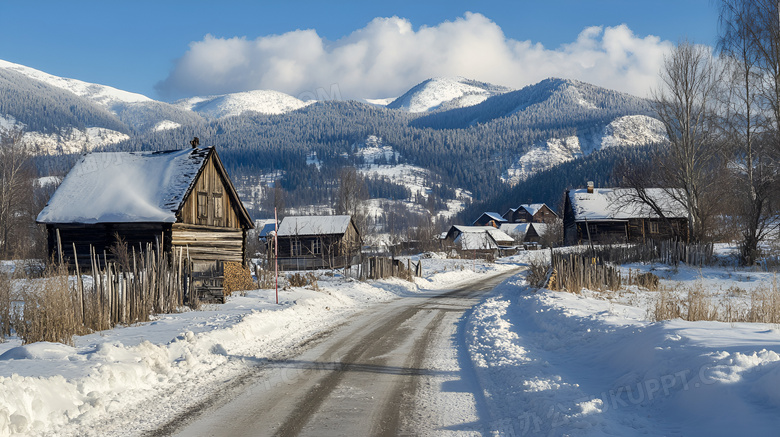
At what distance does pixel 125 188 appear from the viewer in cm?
2531

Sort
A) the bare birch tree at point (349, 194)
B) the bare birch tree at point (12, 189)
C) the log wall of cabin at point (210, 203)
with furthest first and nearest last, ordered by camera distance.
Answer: the bare birch tree at point (349, 194) → the bare birch tree at point (12, 189) → the log wall of cabin at point (210, 203)

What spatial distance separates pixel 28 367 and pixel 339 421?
4.67 m

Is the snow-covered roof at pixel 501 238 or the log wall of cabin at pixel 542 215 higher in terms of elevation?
the log wall of cabin at pixel 542 215

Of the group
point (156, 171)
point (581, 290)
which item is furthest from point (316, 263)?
point (581, 290)

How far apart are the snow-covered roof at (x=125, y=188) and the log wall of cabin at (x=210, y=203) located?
2.20 ft

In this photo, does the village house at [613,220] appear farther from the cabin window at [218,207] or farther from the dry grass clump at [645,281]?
the cabin window at [218,207]

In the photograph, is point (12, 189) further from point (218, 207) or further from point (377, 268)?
point (377, 268)

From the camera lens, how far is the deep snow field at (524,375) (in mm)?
5043

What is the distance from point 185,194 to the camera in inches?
944

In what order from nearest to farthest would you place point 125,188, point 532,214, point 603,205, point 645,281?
point 645,281, point 125,188, point 603,205, point 532,214

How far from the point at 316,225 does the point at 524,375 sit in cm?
5061

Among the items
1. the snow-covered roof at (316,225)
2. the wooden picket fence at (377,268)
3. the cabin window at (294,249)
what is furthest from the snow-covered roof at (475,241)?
the wooden picket fence at (377,268)

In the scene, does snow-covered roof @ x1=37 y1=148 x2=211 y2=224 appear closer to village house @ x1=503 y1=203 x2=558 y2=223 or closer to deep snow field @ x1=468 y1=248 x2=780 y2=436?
deep snow field @ x1=468 y1=248 x2=780 y2=436

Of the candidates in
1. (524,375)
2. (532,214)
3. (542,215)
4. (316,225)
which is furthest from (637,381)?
(532,214)
